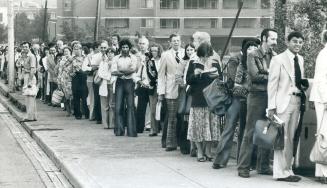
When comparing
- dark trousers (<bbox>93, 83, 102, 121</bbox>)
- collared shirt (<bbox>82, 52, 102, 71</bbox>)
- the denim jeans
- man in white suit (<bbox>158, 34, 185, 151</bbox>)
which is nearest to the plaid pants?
man in white suit (<bbox>158, 34, 185, 151</bbox>)

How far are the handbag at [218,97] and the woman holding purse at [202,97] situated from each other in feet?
1.57

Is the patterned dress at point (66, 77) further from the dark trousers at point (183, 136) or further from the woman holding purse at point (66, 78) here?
the dark trousers at point (183, 136)

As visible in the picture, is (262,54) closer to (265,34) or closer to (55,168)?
(265,34)

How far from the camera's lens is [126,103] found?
52.3 ft

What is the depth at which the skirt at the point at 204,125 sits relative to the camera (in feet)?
39.2

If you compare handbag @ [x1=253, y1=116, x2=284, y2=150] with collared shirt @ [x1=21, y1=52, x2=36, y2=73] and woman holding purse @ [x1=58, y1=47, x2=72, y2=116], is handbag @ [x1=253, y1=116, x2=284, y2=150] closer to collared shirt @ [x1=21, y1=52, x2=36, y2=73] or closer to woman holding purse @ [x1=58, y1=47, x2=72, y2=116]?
collared shirt @ [x1=21, y1=52, x2=36, y2=73]

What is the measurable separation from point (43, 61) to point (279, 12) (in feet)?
39.7

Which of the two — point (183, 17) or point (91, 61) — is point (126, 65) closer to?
point (91, 61)

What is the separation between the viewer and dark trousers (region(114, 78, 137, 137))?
15.8 m

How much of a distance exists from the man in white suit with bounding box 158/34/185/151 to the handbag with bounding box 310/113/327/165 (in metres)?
3.62

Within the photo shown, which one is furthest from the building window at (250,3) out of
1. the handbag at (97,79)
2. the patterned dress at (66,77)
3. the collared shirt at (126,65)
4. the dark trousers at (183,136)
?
the dark trousers at (183,136)

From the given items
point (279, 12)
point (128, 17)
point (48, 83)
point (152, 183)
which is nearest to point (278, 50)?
point (279, 12)

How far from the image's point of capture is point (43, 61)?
26.4 m

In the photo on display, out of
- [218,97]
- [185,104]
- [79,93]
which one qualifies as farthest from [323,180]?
[79,93]
